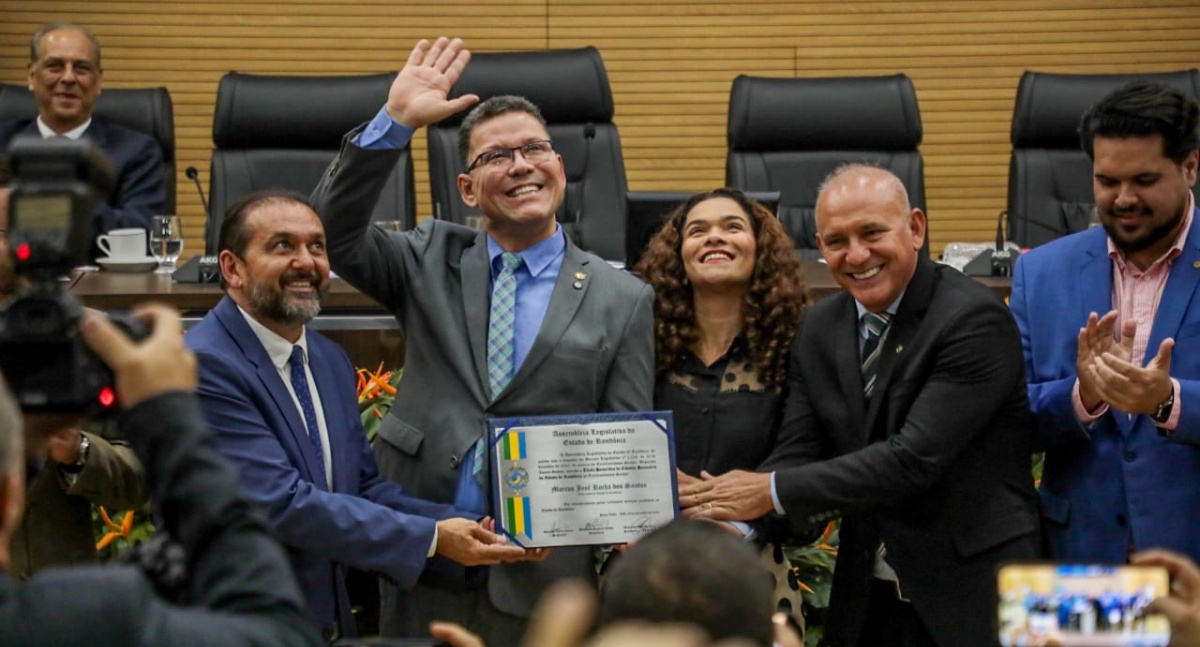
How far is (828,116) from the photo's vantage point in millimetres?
5668

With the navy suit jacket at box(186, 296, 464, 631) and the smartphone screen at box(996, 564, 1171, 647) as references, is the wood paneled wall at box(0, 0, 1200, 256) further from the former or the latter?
the smartphone screen at box(996, 564, 1171, 647)

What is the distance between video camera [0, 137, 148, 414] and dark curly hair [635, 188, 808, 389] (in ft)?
5.62

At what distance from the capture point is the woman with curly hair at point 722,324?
306cm

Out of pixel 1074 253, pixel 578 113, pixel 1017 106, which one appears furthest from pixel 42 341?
pixel 1017 106

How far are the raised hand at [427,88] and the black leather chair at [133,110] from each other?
3.22 meters

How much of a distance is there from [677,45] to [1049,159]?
1.93 meters

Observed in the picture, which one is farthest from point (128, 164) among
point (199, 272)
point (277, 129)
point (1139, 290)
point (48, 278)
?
point (48, 278)

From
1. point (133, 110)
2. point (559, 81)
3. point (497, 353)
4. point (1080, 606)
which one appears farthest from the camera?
point (133, 110)

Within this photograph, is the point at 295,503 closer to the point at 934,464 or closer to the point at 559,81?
the point at 934,464

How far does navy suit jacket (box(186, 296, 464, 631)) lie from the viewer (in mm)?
2592

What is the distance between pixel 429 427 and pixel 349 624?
1.29 ft

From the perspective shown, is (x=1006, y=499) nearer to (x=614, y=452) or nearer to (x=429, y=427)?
(x=614, y=452)

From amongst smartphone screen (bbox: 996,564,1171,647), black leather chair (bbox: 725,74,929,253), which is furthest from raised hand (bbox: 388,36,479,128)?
black leather chair (bbox: 725,74,929,253)

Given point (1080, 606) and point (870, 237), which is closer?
point (1080, 606)
